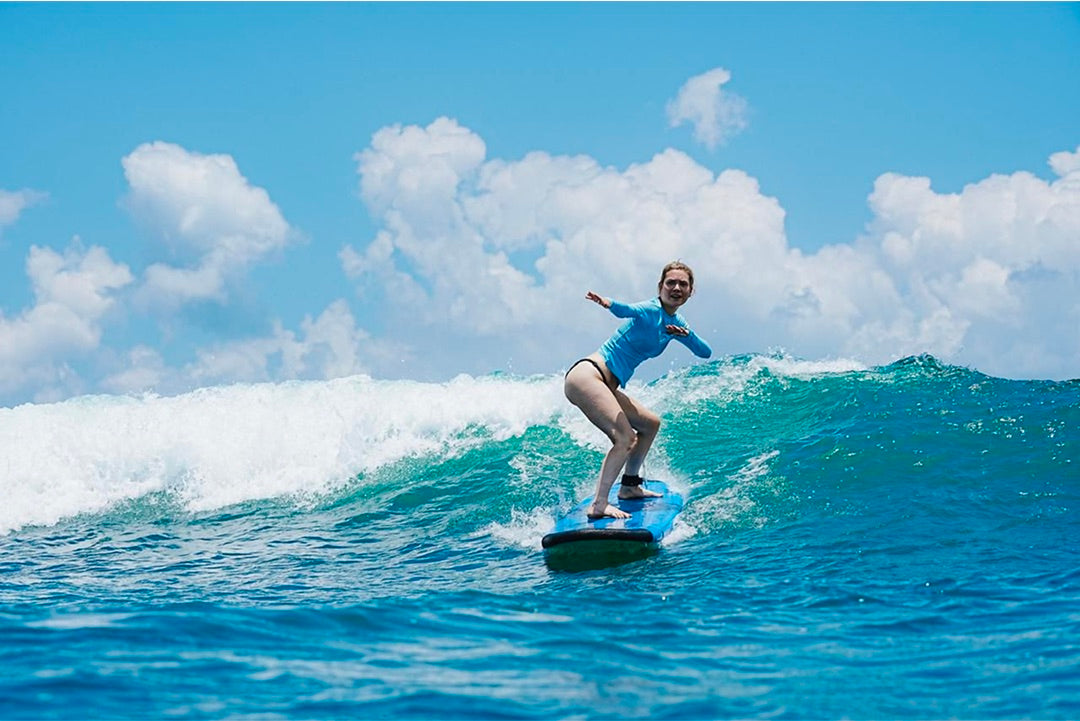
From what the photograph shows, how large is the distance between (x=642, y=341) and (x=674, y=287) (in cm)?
60

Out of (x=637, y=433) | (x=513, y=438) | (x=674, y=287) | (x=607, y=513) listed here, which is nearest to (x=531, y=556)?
(x=607, y=513)

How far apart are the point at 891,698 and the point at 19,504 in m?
13.9

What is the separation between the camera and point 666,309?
28.2ft

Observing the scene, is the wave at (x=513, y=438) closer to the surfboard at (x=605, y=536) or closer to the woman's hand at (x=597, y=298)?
the surfboard at (x=605, y=536)

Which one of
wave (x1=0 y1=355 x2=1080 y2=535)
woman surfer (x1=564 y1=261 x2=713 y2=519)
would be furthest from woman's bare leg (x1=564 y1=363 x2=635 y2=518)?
wave (x1=0 y1=355 x2=1080 y2=535)

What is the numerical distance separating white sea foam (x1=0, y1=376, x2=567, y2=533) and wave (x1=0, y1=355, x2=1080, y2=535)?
41 mm

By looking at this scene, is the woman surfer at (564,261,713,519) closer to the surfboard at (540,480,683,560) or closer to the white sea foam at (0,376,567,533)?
the surfboard at (540,480,683,560)

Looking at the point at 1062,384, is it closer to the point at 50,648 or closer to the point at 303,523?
the point at 303,523

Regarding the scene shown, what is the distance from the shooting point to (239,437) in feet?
53.0

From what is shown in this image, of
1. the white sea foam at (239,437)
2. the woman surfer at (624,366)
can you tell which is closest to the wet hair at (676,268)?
the woman surfer at (624,366)

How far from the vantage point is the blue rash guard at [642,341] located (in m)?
8.47

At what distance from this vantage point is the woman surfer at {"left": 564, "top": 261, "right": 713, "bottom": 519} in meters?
8.34

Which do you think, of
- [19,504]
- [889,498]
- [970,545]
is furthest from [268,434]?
[970,545]

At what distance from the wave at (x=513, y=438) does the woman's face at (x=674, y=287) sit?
242cm
